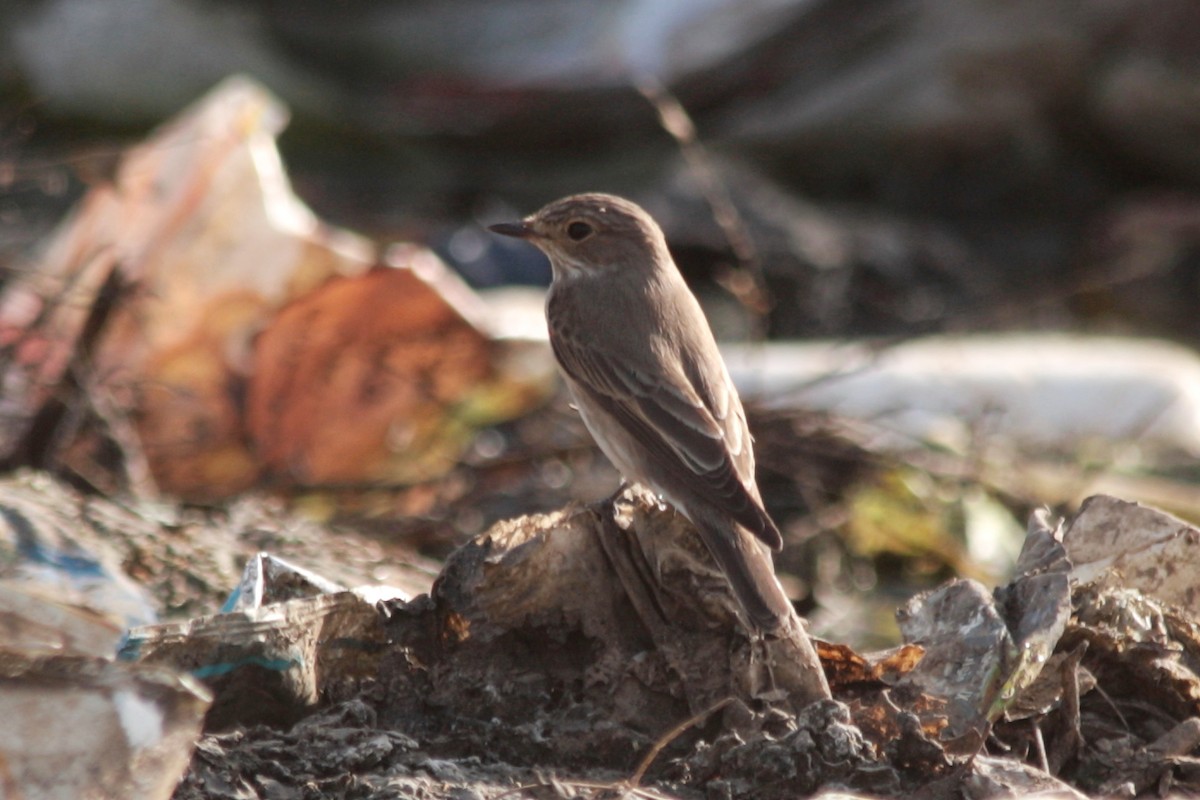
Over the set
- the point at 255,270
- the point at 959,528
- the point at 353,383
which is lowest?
the point at 959,528

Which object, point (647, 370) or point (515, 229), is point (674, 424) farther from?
point (515, 229)

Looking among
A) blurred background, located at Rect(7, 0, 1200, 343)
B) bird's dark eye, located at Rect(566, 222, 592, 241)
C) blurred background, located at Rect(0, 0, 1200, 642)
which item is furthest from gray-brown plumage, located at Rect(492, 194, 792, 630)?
blurred background, located at Rect(7, 0, 1200, 343)

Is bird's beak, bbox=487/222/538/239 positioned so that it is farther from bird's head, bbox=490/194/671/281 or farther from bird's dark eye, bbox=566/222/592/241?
bird's dark eye, bbox=566/222/592/241

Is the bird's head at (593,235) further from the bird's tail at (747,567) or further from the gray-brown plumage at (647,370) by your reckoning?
the bird's tail at (747,567)

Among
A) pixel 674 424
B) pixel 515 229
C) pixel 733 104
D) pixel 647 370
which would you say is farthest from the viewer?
pixel 733 104

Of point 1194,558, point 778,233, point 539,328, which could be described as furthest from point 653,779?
point 778,233

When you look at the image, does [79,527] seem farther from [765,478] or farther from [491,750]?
[765,478]

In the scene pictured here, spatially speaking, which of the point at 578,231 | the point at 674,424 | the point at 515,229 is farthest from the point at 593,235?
the point at 674,424
